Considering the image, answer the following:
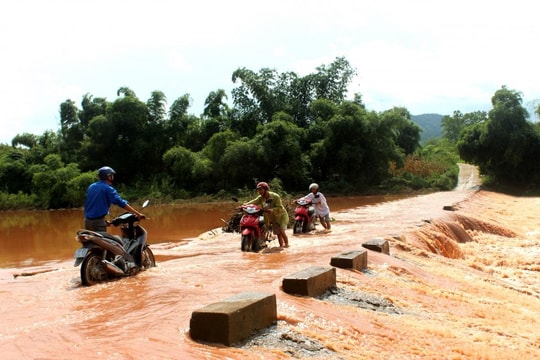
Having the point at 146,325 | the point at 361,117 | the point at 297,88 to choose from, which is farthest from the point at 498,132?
the point at 146,325

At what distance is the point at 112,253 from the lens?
7.46 metres

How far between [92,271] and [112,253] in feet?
1.33

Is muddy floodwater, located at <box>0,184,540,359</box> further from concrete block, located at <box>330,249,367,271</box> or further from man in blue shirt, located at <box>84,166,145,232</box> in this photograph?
man in blue shirt, located at <box>84,166,145,232</box>

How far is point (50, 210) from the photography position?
3672cm

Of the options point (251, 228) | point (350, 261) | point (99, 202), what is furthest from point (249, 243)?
point (99, 202)

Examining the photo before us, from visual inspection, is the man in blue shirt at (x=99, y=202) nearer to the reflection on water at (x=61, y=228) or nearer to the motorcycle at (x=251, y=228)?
the reflection on water at (x=61, y=228)

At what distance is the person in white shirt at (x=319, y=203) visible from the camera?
13945mm

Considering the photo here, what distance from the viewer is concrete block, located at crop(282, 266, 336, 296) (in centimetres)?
608

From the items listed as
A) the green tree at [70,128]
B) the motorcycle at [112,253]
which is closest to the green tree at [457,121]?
the green tree at [70,128]

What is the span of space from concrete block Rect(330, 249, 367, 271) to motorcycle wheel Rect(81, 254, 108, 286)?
349 cm

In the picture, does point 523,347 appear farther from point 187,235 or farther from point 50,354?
point 187,235

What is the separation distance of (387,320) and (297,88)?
43479 mm

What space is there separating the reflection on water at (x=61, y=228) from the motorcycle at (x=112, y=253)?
103 inches

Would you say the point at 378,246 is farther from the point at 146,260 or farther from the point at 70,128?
the point at 70,128
